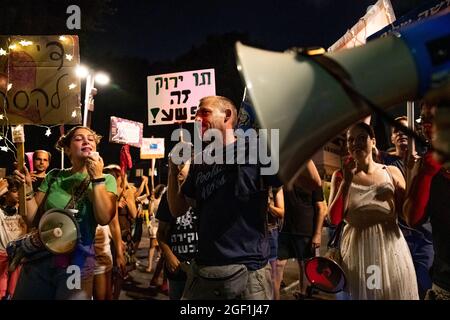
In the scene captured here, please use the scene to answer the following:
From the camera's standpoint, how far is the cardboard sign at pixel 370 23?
561 centimetres

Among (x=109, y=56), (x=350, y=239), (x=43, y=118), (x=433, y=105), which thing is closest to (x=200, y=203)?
(x=350, y=239)

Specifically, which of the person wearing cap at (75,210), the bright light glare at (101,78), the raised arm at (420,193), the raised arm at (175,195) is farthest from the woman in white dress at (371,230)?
the bright light glare at (101,78)

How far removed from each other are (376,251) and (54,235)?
7.41ft

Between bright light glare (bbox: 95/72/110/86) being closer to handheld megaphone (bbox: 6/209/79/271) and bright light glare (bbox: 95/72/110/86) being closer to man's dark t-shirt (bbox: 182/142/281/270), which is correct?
handheld megaphone (bbox: 6/209/79/271)

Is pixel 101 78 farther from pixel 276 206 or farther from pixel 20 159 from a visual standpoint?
pixel 276 206

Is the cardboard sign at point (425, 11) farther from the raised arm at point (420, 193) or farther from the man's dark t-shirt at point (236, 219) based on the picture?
the man's dark t-shirt at point (236, 219)

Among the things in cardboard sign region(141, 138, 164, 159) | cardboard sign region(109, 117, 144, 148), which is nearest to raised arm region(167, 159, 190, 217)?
cardboard sign region(109, 117, 144, 148)

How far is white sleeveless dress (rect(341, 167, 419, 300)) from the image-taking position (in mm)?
2990

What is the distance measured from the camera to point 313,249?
5.42m

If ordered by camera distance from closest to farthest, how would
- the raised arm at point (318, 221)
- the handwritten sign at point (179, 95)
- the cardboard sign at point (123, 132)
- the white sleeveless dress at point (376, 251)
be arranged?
1. the white sleeveless dress at point (376, 251)
2. the raised arm at point (318, 221)
3. the handwritten sign at point (179, 95)
4. the cardboard sign at point (123, 132)

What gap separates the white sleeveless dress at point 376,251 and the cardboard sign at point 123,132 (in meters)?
8.43

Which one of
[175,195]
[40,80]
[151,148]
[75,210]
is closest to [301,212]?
[175,195]

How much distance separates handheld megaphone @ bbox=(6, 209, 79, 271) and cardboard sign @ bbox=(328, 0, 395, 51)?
396 centimetres

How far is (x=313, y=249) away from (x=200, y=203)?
3.18 metres
